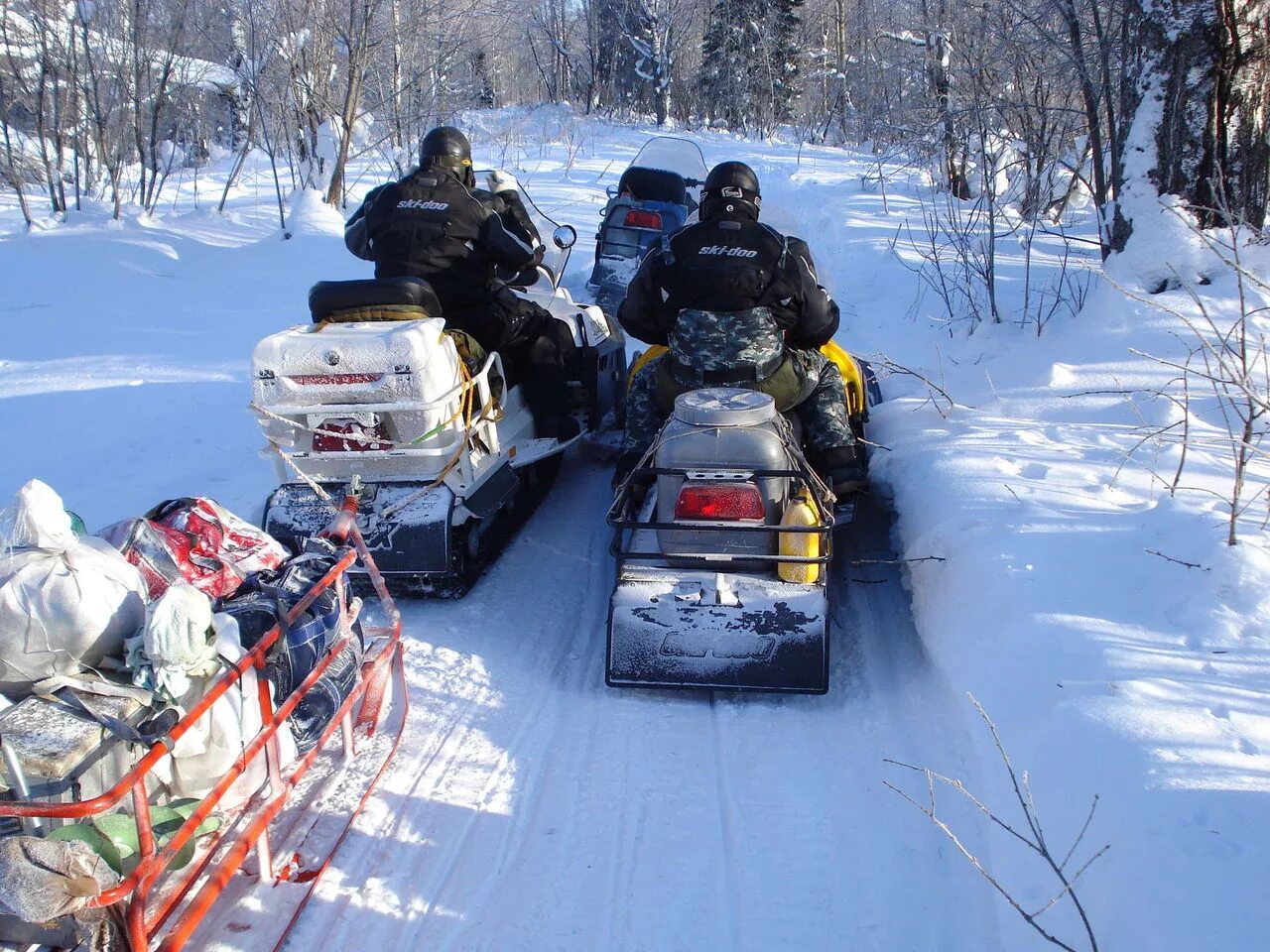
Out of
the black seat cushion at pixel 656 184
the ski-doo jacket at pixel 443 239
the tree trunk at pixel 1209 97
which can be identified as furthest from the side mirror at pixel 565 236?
the black seat cushion at pixel 656 184

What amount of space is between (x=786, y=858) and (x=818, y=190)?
13.7 m

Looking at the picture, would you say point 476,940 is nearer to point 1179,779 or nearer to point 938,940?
point 938,940

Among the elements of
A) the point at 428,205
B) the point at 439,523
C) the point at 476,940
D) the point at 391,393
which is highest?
the point at 428,205

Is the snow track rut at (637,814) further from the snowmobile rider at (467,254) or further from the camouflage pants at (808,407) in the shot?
the snowmobile rider at (467,254)

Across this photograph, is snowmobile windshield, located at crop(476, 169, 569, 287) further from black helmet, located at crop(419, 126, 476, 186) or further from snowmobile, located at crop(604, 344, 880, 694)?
snowmobile, located at crop(604, 344, 880, 694)

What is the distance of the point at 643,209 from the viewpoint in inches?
375

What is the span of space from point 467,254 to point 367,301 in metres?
0.97

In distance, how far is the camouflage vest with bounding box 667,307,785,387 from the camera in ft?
15.5

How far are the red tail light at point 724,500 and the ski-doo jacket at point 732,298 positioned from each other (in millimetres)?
927

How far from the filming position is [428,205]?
Answer: 17.7 ft

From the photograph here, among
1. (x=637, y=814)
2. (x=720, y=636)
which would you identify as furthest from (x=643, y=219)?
(x=637, y=814)

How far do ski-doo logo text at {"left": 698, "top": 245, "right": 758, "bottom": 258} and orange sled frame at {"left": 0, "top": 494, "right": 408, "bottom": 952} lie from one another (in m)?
2.00

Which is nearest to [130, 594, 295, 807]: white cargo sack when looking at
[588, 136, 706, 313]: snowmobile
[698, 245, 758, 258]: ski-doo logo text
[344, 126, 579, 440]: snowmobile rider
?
[698, 245, 758, 258]: ski-doo logo text

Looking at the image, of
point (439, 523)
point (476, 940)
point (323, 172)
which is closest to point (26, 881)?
point (476, 940)
